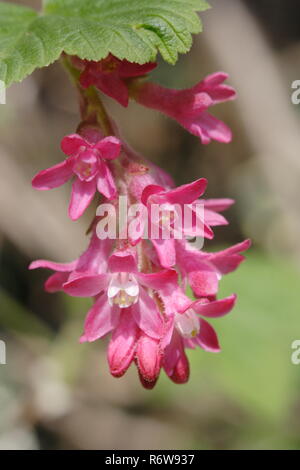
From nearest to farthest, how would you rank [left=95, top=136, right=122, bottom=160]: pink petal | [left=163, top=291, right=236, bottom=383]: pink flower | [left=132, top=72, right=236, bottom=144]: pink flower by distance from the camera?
[left=95, top=136, right=122, bottom=160]: pink petal → [left=163, top=291, right=236, bottom=383]: pink flower → [left=132, top=72, right=236, bottom=144]: pink flower

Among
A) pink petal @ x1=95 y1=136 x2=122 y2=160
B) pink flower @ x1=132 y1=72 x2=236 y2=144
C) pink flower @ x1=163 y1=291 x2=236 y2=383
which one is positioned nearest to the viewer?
pink petal @ x1=95 y1=136 x2=122 y2=160

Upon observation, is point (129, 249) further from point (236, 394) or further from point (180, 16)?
point (236, 394)

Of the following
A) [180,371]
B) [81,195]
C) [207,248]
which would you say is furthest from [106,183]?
[207,248]

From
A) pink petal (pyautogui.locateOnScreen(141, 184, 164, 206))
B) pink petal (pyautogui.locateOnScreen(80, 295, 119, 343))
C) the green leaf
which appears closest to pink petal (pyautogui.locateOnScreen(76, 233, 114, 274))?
pink petal (pyautogui.locateOnScreen(80, 295, 119, 343))

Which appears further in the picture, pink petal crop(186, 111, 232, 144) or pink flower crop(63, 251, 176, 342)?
pink petal crop(186, 111, 232, 144)

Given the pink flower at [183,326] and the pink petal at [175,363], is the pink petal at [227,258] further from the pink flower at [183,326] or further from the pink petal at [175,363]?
the pink petal at [175,363]

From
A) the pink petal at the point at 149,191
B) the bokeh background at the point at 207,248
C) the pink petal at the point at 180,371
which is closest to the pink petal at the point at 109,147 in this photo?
the pink petal at the point at 149,191

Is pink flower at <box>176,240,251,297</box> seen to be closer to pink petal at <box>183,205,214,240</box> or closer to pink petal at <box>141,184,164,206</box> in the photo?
pink petal at <box>183,205,214,240</box>

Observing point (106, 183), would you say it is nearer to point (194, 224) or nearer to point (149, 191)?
point (149, 191)
